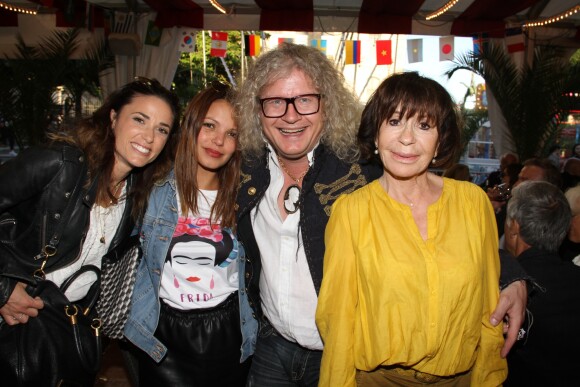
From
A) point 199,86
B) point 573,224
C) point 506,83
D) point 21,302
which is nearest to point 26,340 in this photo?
point 21,302

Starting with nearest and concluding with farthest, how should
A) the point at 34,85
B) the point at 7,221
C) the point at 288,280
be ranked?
the point at 7,221 → the point at 288,280 → the point at 34,85

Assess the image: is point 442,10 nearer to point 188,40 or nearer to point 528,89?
point 528,89

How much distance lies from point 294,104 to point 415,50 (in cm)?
689

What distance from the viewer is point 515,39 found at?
309 inches

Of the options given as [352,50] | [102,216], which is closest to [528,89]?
[352,50]

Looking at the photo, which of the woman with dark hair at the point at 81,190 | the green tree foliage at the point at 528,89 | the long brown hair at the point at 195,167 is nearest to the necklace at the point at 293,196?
the long brown hair at the point at 195,167

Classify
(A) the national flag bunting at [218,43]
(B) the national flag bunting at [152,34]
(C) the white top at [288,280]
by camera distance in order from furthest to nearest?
(A) the national flag bunting at [218,43]
(B) the national flag bunting at [152,34]
(C) the white top at [288,280]

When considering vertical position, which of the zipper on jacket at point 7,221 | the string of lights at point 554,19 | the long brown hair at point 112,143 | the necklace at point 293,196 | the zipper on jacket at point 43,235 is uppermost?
the string of lights at point 554,19

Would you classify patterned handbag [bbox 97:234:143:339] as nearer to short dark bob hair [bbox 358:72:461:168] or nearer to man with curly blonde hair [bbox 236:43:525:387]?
man with curly blonde hair [bbox 236:43:525:387]

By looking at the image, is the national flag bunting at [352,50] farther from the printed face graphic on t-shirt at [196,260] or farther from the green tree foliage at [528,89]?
the printed face graphic on t-shirt at [196,260]

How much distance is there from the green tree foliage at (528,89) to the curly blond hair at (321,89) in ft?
20.3

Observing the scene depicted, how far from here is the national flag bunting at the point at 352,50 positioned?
8.51 m

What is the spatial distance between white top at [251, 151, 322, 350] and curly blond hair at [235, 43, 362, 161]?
187 millimetres

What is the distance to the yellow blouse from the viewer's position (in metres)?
1.67
